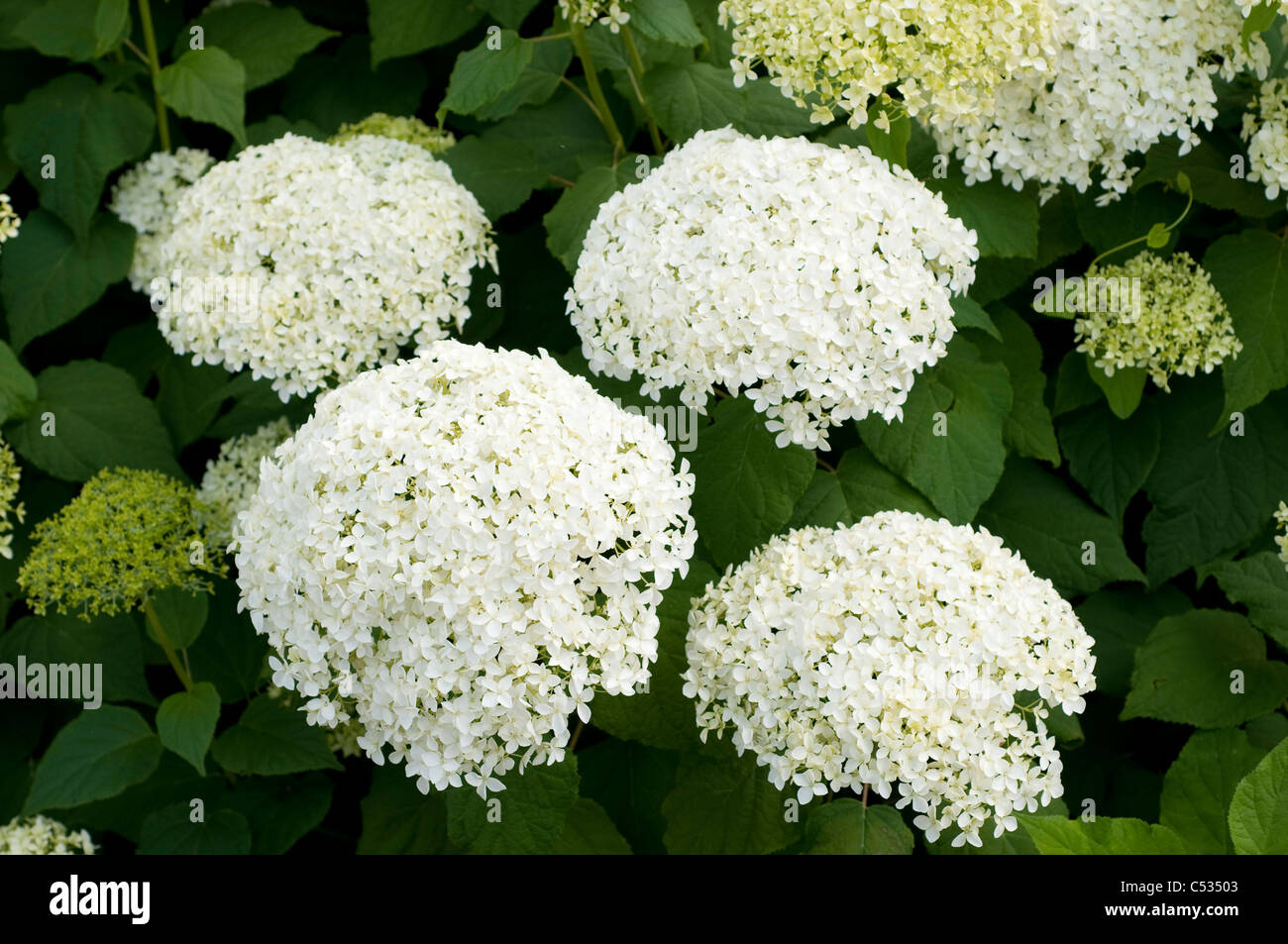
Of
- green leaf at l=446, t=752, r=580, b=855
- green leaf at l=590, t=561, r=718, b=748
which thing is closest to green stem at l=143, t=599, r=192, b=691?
green leaf at l=446, t=752, r=580, b=855

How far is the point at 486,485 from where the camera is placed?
2367 millimetres

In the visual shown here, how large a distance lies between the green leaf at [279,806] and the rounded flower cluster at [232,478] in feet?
2.21

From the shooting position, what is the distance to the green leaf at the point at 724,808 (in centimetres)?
276

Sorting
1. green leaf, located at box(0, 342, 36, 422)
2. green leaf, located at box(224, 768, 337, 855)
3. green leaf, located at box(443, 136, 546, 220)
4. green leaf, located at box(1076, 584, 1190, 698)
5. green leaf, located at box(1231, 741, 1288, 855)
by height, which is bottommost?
green leaf, located at box(224, 768, 337, 855)

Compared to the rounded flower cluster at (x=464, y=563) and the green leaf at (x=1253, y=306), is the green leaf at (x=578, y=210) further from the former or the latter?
the green leaf at (x=1253, y=306)

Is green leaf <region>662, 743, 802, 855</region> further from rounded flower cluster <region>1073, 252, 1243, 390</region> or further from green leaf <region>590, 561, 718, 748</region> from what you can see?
rounded flower cluster <region>1073, 252, 1243, 390</region>

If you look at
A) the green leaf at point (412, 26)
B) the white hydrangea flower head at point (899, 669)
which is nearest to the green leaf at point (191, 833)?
the white hydrangea flower head at point (899, 669)

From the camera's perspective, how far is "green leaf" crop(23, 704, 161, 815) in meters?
3.08

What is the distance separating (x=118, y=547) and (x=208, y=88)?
1.39 meters


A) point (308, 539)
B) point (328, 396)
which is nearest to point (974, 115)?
point (328, 396)

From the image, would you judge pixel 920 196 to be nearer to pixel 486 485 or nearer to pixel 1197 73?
pixel 1197 73

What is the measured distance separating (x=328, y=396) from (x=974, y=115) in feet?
5.66

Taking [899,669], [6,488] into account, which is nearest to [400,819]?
[6,488]

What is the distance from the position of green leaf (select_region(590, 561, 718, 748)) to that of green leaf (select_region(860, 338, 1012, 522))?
64 centimetres
